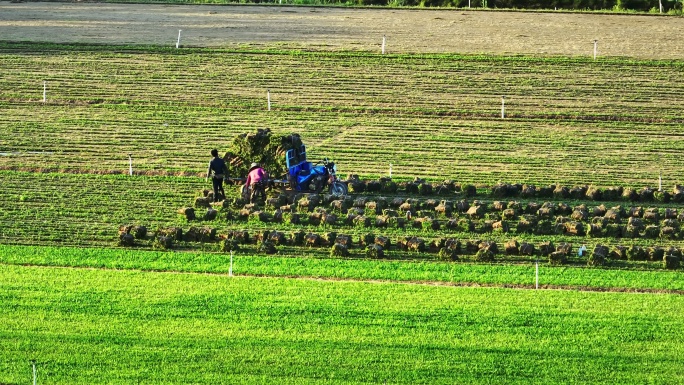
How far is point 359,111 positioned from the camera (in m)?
47.9

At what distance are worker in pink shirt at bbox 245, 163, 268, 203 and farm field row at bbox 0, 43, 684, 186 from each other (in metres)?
4.72

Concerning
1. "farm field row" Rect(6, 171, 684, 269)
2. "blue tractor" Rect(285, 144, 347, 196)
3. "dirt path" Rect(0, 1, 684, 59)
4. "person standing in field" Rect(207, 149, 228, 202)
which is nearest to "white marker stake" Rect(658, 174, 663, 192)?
"farm field row" Rect(6, 171, 684, 269)

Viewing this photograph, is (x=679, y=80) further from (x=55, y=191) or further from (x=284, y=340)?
(x=284, y=340)

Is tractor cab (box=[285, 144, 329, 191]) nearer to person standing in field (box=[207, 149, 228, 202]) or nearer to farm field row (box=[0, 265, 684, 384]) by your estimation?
person standing in field (box=[207, 149, 228, 202])

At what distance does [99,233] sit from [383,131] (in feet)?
47.0

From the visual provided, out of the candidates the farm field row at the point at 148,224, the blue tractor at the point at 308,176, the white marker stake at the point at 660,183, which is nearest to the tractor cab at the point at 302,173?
the blue tractor at the point at 308,176

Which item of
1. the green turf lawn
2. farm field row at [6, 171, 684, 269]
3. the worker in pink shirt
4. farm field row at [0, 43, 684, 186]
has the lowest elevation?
the green turf lawn

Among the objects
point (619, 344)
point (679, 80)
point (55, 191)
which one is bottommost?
point (619, 344)

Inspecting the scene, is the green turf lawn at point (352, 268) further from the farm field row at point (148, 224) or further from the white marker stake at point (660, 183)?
the white marker stake at point (660, 183)

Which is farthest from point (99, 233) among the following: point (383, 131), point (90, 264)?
point (383, 131)

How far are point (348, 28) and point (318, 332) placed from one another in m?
36.2

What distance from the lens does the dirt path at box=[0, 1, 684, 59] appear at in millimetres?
56625

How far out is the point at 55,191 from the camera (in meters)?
37.9

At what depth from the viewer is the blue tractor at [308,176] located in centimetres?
3628
